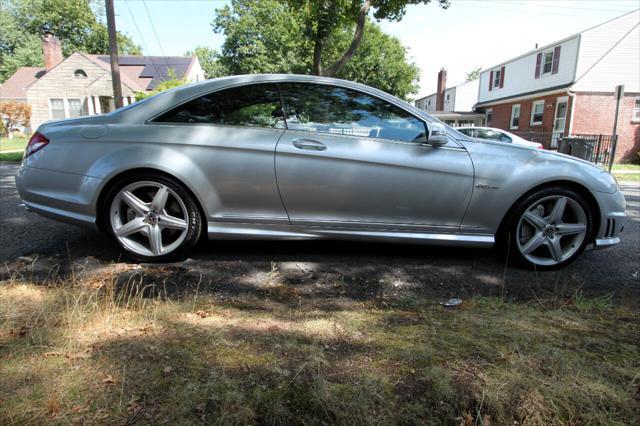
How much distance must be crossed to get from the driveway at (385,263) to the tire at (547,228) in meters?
0.14

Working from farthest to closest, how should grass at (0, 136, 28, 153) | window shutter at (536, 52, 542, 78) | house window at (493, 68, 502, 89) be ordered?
1. house window at (493, 68, 502, 89)
2. window shutter at (536, 52, 542, 78)
3. grass at (0, 136, 28, 153)

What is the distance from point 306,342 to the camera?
83.0 inches

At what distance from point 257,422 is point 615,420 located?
53.8 inches

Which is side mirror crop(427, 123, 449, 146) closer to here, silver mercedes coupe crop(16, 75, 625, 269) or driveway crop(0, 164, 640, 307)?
silver mercedes coupe crop(16, 75, 625, 269)

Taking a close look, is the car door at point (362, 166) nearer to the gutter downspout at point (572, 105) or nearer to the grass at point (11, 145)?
the grass at point (11, 145)

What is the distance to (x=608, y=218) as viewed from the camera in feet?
11.8

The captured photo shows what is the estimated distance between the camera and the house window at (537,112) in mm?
25656

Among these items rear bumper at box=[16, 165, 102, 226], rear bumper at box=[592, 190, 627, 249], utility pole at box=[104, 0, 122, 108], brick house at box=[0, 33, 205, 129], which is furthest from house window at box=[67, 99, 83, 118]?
rear bumper at box=[592, 190, 627, 249]

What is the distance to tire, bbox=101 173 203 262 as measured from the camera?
10.8 ft

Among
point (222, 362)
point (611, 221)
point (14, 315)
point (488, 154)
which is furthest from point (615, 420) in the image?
point (14, 315)

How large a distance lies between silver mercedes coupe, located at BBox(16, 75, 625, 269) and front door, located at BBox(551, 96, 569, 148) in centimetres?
2279

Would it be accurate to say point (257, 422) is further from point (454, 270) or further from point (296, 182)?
point (454, 270)

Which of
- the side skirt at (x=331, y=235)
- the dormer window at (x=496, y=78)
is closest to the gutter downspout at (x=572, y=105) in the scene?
the dormer window at (x=496, y=78)

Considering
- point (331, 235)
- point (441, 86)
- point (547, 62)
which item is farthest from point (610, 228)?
point (441, 86)
